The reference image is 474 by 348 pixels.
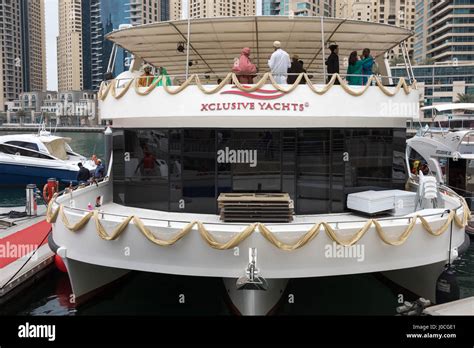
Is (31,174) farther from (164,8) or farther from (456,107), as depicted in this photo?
(164,8)

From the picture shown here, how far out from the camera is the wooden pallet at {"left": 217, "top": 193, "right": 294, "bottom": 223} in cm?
888

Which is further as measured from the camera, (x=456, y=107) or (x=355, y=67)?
(x=456, y=107)

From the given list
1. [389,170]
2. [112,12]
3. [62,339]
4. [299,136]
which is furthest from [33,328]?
[112,12]

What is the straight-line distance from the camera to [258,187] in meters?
9.87

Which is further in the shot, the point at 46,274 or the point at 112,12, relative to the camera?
the point at 112,12

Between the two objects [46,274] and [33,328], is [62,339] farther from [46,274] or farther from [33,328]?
[46,274]

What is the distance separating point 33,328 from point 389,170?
323 inches

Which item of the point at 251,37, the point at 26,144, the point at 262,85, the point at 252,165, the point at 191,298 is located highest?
the point at 251,37

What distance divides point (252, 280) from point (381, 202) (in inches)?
157

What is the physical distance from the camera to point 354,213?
10195 millimetres

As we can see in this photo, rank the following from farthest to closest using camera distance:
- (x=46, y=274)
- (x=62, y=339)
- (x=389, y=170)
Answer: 1. (x=46, y=274)
2. (x=389, y=170)
3. (x=62, y=339)

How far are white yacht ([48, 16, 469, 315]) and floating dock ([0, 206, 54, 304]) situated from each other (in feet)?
6.33

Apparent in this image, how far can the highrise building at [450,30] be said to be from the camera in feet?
351

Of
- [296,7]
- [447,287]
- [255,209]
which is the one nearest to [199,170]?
[255,209]
